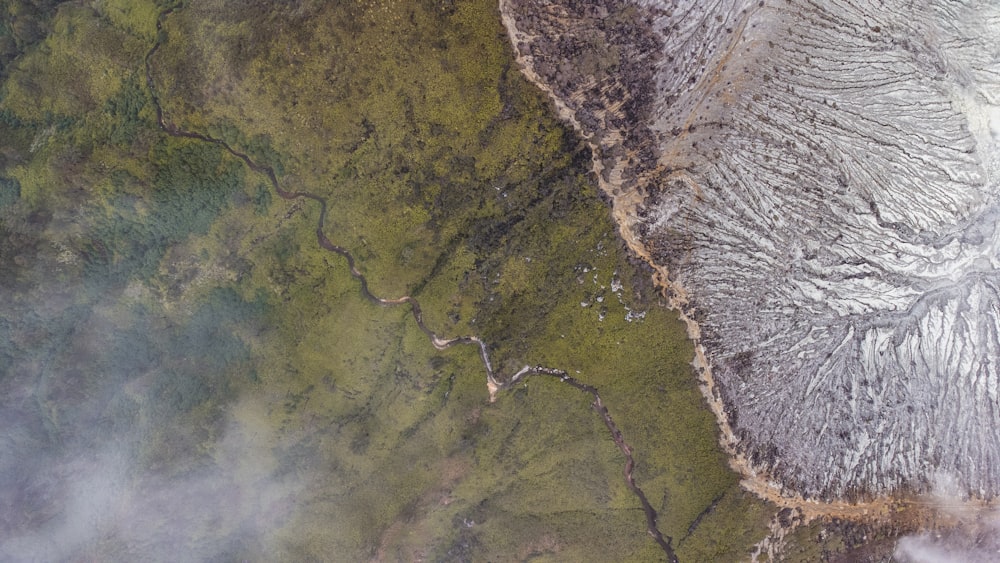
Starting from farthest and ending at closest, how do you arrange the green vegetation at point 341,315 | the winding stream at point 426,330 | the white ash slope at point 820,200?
the winding stream at point 426,330
the green vegetation at point 341,315
the white ash slope at point 820,200

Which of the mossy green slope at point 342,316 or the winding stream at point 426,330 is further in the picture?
the winding stream at point 426,330

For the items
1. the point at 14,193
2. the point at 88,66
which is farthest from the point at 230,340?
the point at 88,66

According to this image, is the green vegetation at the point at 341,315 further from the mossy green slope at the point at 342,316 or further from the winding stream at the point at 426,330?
the winding stream at the point at 426,330

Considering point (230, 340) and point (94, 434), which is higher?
point (230, 340)

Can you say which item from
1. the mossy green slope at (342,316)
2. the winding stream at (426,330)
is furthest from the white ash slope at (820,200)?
the winding stream at (426,330)

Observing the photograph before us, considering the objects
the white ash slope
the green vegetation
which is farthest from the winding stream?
the white ash slope

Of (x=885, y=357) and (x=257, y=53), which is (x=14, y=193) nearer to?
(x=257, y=53)
